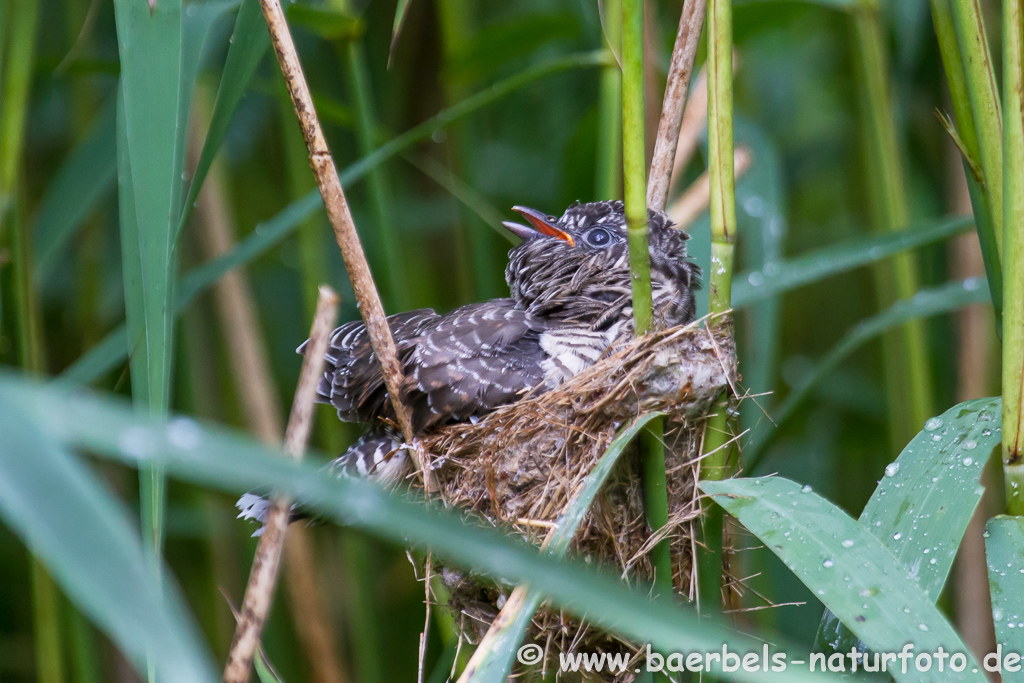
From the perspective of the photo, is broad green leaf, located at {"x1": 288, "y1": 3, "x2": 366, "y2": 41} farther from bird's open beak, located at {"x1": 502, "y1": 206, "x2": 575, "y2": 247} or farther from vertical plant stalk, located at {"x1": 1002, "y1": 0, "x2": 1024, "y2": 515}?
vertical plant stalk, located at {"x1": 1002, "y1": 0, "x2": 1024, "y2": 515}

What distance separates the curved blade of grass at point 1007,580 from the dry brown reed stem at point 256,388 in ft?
4.82

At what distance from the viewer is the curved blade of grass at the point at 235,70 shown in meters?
1.02

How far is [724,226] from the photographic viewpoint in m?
1.02

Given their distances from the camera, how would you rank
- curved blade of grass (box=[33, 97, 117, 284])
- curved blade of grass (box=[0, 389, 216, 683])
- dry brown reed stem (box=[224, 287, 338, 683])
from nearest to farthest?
curved blade of grass (box=[0, 389, 216, 683]) → dry brown reed stem (box=[224, 287, 338, 683]) → curved blade of grass (box=[33, 97, 117, 284])

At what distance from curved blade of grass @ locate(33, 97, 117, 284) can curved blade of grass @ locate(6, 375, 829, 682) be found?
1405mm

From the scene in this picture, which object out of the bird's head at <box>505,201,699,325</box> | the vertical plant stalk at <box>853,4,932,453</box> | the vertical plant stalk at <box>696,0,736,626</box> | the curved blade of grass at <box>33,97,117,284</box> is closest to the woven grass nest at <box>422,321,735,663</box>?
the vertical plant stalk at <box>696,0,736,626</box>

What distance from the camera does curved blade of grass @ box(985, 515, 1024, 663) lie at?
31.9 inches

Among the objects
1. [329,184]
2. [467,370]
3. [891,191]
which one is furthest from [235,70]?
[891,191]

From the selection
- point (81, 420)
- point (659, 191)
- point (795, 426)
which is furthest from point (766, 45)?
point (81, 420)

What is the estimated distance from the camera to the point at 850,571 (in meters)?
0.80

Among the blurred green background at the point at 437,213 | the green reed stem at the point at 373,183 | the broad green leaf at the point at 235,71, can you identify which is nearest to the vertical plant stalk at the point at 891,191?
the blurred green background at the point at 437,213

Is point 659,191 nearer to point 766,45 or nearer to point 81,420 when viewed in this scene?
point 81,420

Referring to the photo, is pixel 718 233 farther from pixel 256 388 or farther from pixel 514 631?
pixel 256 388

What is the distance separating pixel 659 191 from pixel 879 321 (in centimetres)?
54
